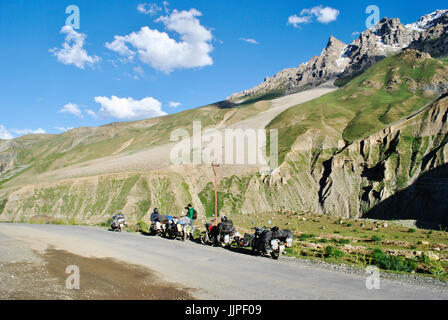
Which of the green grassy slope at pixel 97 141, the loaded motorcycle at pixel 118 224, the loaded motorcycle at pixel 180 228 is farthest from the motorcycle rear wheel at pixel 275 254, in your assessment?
the green grassy slope at pixel 97 141

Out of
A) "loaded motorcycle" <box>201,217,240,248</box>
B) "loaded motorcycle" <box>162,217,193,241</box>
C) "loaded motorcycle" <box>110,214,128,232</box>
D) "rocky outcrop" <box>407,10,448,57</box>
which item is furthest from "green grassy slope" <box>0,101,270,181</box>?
"loaded motorcycle" <box>201,217,240,248</box>

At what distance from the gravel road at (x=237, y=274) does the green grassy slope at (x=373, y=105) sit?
60.9 metres

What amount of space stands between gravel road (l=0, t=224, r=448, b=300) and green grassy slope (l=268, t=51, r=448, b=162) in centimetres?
6089

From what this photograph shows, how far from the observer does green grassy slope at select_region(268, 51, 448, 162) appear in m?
84.4

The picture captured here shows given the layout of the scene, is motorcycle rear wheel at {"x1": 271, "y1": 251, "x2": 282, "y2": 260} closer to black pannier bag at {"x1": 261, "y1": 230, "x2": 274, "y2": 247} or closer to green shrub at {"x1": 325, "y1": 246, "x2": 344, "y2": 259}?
black pannier bag at {"x1": 261, "y1": 230, "x2": 274, "y2": 247}

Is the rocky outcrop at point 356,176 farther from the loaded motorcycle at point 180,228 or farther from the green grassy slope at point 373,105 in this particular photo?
the loaded motorcycle at point 180,228

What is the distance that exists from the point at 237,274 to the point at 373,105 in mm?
108459

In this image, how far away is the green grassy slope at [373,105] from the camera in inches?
3324

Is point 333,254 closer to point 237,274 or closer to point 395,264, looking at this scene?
point 395,264
